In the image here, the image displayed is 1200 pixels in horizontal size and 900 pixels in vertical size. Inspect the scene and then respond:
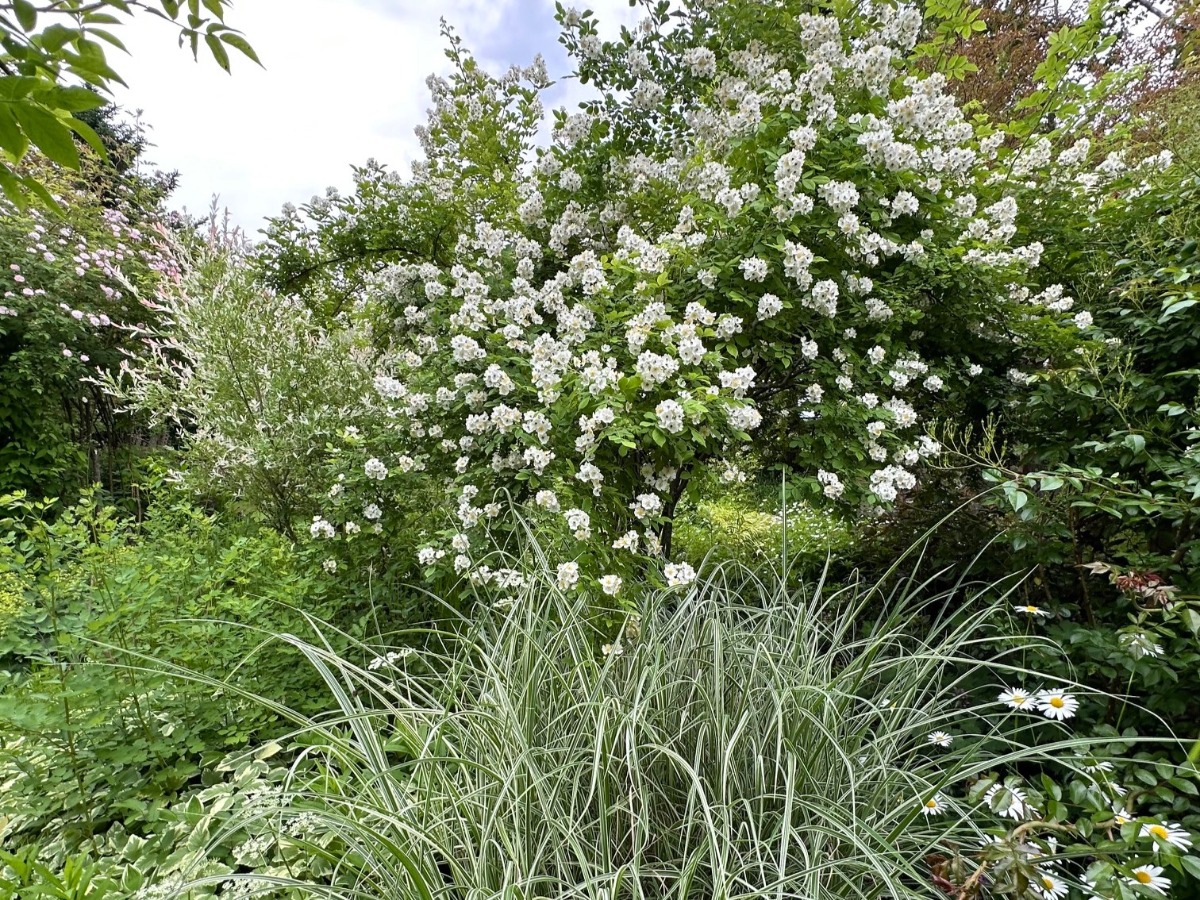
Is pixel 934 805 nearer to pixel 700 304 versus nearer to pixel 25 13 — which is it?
pixel 700 304

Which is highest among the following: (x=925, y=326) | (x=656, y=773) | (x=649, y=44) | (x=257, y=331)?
(x=649, y=44)

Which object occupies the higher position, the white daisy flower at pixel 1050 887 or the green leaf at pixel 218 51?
the green leaf at pixel 218 51

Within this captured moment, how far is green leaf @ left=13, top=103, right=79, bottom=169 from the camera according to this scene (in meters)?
0.62

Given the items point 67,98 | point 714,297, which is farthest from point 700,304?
point 67,98

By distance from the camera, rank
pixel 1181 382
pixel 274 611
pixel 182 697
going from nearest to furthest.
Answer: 1. pixel 182 697
2. pixel 1181 382
3. pixel 274 611

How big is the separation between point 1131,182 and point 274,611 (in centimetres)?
370

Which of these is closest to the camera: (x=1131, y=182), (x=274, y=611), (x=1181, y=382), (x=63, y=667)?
(x=63, y=667)

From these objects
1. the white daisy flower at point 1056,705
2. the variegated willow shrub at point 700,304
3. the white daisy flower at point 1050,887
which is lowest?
the white daisy flower at point 1050,887

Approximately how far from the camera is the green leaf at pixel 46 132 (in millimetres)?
620

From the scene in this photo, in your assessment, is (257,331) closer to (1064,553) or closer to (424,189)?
(424,189)

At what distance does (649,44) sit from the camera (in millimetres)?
2520

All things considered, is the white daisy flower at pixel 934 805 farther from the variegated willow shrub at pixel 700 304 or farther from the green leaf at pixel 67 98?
the green leaf at pixel 67 98

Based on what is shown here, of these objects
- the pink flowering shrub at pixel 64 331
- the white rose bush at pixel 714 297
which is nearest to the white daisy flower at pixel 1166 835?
the white rose bush at pixel 714 297

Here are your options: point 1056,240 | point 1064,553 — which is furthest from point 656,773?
point 1056,240
